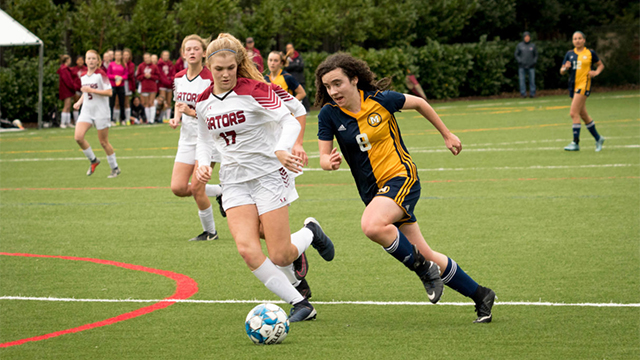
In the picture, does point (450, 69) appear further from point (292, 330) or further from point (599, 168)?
point (292, 330)

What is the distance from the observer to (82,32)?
28.2 metres

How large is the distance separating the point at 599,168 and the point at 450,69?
73.4 ft

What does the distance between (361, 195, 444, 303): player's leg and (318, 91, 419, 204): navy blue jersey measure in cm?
35

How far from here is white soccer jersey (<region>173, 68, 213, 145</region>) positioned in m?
8.37

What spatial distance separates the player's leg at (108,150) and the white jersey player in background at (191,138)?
543cm

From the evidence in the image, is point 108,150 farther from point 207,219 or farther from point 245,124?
point 245,124

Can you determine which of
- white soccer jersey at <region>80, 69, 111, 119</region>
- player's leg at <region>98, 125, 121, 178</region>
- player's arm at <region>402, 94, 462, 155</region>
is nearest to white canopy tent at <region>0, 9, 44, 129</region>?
white soccer jersey at <region>80, 69, 111, 119</region>

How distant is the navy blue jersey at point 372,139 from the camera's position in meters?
5.35

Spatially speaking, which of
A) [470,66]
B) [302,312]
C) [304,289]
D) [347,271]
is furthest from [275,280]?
[470,66]

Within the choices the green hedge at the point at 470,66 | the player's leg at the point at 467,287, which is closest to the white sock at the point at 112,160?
the player's leg at the point at 467,287

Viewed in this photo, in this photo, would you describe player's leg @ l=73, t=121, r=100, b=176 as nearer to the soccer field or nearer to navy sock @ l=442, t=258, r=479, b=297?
the soccer field

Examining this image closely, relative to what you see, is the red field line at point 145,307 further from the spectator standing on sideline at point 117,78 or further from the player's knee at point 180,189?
the spectator standing on sideline at point 117,78

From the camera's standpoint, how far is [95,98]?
46.1 feet

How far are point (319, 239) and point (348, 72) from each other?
1.49 meters
